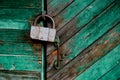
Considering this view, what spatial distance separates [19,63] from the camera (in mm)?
2684

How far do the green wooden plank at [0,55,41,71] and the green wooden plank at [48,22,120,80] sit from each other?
13 centimetres

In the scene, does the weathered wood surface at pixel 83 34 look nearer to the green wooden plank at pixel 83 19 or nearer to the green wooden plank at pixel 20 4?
the green wooden plank at pixel 83 19

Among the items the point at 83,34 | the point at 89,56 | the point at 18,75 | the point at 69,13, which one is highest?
the point at 69,13

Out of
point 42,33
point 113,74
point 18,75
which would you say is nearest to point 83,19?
point 42,33

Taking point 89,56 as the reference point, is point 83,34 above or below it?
above

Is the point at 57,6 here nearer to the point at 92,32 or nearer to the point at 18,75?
the point at 92,32

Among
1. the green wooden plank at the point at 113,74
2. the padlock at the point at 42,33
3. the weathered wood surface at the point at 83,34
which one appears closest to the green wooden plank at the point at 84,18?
the weathered wood surface at the point at 83,34

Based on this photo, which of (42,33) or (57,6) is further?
(57,6)

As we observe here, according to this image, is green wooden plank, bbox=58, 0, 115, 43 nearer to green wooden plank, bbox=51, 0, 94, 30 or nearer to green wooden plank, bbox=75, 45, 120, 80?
green wooden plank, bbox=51, 0, 94, 30

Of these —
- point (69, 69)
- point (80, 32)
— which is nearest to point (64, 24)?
point (80, 32)

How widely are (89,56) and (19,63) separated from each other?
0.45 meters

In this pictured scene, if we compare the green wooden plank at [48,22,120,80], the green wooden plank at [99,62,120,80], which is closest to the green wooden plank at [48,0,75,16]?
the green wooden plank at [48,22,120,80]

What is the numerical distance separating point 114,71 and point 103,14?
0.37 m

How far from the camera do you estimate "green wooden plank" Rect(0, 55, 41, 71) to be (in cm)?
268
